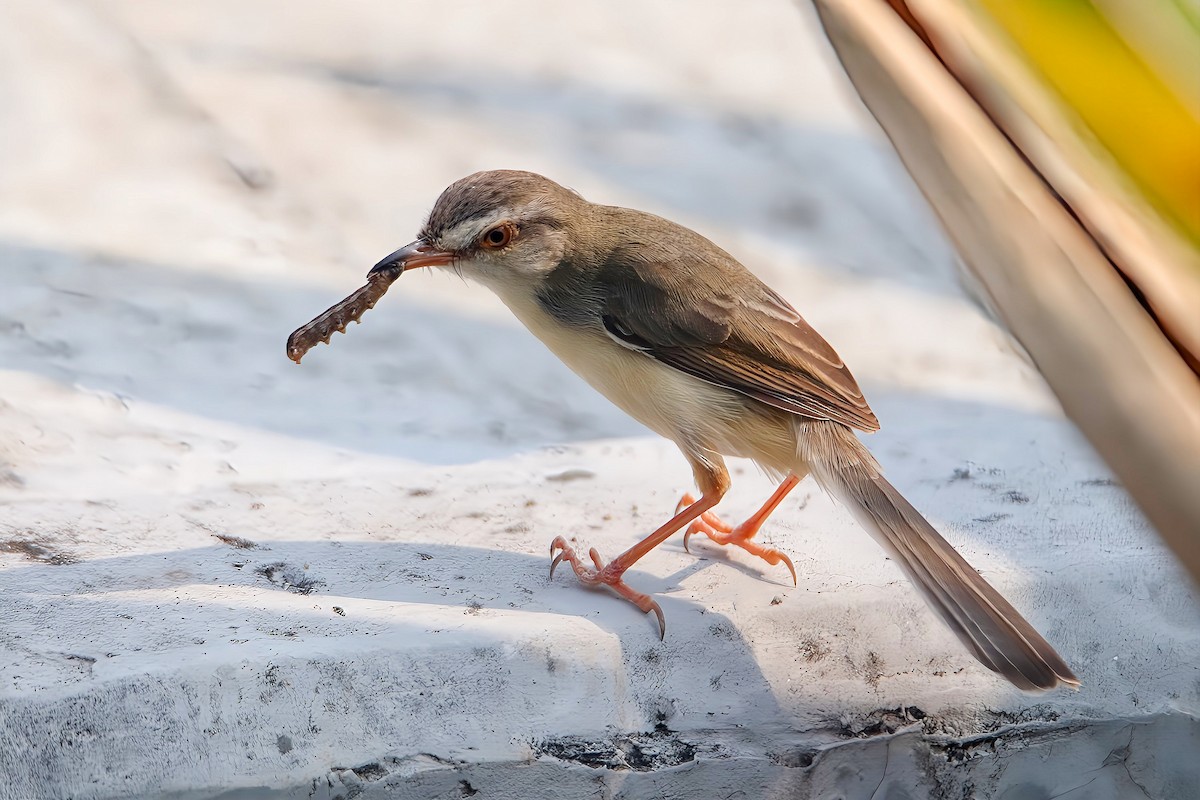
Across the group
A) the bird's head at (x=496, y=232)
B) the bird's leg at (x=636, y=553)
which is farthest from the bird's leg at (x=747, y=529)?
the bird's head at (x=496, y=232)

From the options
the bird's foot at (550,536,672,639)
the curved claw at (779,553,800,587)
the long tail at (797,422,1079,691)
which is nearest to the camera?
the long tail at (797,422,1079,691)

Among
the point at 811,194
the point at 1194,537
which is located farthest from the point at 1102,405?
the point at 811,194

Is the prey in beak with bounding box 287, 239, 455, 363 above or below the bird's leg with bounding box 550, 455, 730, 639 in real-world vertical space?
above

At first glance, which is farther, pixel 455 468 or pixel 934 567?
pixel 455 468

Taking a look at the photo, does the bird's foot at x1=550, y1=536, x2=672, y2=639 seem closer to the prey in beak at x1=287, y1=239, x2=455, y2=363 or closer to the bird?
the bird

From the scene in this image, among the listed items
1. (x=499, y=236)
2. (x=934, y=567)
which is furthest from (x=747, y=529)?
(x=499, y=236)

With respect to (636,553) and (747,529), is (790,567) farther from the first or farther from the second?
(636,553)

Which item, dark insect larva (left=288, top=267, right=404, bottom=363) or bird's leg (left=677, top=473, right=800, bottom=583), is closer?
dark insect larva (left=288, top=267, right=404, bottom=363)

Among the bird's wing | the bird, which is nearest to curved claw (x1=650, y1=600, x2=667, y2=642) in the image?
the bird
